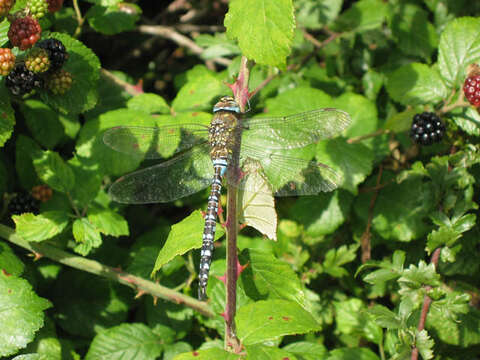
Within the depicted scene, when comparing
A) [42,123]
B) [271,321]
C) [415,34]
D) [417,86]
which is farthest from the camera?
[415,34]

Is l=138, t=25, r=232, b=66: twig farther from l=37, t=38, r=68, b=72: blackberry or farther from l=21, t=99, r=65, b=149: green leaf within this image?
l=37, t=38, r=68, b=72: blackberry

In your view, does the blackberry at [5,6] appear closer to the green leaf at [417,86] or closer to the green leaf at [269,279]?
the green leaf at [269,279]

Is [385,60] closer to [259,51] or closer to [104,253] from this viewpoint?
[259,51]

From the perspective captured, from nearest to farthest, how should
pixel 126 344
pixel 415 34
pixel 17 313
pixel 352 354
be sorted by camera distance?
pixel 17 313 → pixel 352 354 → pixel 126 344 → pixel 415 34

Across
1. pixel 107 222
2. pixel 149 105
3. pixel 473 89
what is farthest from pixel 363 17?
pixel 107 222

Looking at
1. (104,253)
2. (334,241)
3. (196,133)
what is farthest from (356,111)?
(104,253)

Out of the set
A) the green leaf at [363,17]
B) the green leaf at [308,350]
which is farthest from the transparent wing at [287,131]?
the green leaf at [363,17]

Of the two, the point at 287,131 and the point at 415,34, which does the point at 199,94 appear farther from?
the point at 415,34
